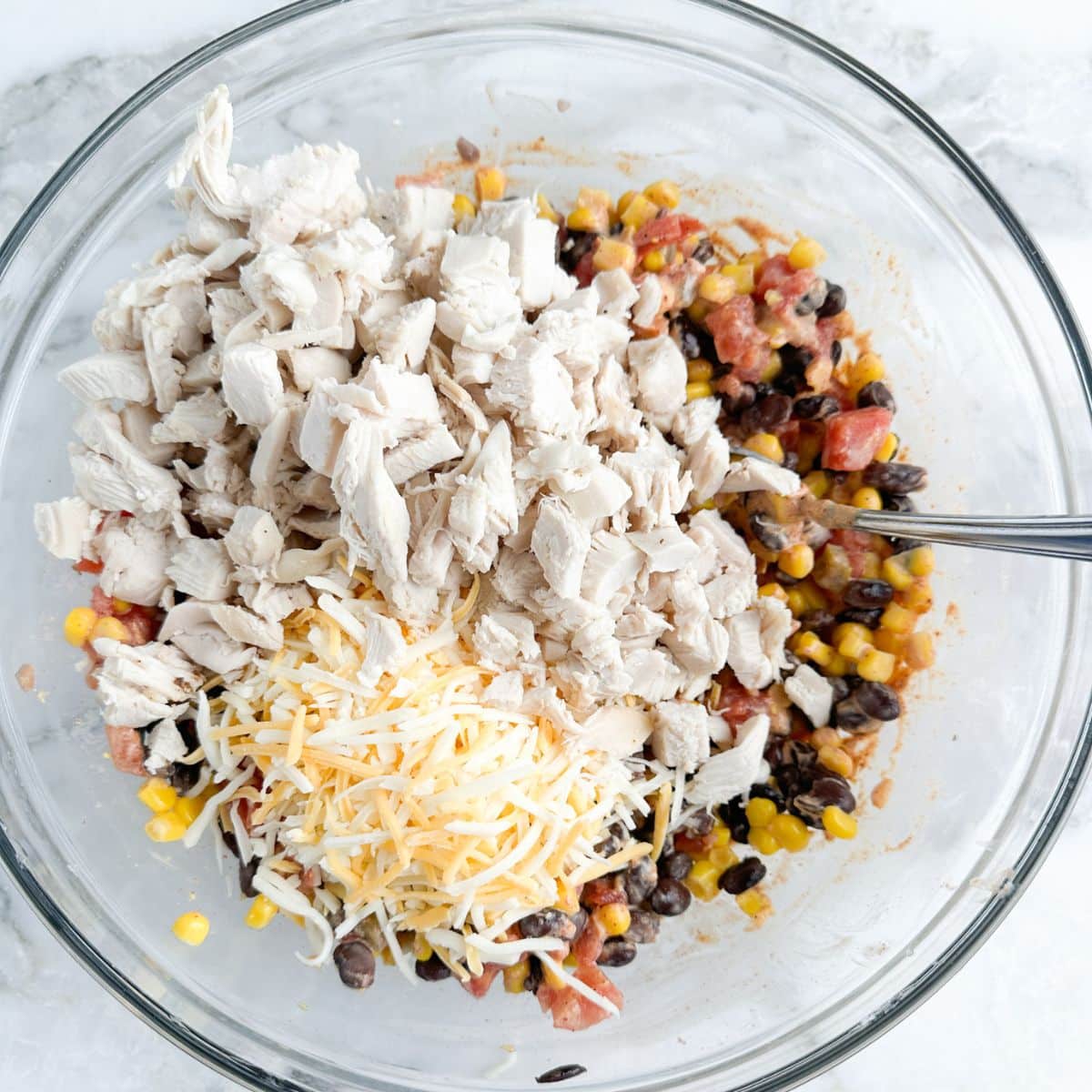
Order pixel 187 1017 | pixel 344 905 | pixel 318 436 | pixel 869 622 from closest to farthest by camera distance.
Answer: pixel 318 436, pixel 344 905, pixel 187 1017, pixel 869 622

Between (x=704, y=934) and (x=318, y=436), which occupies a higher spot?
(x=318, y=436)

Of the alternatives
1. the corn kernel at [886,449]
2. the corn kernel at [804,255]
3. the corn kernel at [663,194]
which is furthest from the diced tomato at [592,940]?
the corn kernel at [663,194]

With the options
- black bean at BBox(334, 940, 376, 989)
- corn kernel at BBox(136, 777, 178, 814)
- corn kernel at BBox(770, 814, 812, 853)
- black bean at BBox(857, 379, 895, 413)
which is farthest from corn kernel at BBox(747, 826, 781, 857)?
corn kernel at BBox(136, 777, 178, 814)

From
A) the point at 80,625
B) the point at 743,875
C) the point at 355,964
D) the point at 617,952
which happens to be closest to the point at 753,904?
the point at 743,875

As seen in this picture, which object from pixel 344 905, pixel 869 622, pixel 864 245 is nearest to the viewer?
pixel 344 905

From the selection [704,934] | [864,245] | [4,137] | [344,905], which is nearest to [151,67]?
[4,137]

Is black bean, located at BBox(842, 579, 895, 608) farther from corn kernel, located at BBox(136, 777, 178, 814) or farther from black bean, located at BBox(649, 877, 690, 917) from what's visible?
corn kernel, located at BBox(136, 777, 178, 814)

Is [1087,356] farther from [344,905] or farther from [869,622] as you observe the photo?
[344,905]
